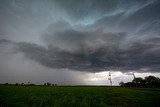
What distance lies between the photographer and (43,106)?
13461 mm

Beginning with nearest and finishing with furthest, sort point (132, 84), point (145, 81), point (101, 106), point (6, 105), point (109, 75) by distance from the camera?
point (6, 105) < point (101, 106) < point (109, 75) < point (132, 84) < point (145, 81)

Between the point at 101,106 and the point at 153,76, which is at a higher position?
the point at 153,76

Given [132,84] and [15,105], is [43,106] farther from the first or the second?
[132,84]

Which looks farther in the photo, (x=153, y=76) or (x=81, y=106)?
(x=153, y=76)

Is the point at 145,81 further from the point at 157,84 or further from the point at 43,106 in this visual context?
the point at 43,106

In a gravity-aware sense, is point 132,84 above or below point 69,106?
above

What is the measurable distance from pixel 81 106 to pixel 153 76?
179m

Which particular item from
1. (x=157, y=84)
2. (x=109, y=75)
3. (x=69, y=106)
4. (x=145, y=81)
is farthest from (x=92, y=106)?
(x=145, y=81)

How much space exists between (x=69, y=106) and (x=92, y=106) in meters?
2.14

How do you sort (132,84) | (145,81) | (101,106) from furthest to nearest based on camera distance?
(145,81), (132,84), (101,106)

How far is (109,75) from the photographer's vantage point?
5522 inches

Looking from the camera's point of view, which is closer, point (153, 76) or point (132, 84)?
point (132, 84)

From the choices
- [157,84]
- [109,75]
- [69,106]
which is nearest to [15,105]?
[69,106]

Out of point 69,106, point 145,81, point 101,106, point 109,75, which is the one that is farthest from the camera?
point 145,81
